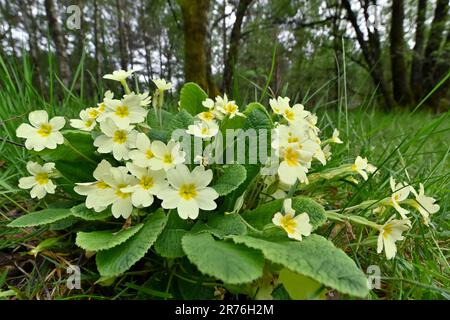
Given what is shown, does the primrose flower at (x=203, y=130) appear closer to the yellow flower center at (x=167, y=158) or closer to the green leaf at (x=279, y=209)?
the yellow flower center at (x=167, y=158)

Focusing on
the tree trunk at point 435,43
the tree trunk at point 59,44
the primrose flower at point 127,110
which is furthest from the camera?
the tree trunk at point 435,43

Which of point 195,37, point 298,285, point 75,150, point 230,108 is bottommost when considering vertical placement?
point 298,285

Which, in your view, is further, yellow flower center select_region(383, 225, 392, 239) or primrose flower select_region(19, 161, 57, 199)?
primrose flower select_region(19, 161, 57, 199)

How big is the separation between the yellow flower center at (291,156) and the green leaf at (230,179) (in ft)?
0.40

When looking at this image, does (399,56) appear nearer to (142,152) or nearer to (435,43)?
(435,43)

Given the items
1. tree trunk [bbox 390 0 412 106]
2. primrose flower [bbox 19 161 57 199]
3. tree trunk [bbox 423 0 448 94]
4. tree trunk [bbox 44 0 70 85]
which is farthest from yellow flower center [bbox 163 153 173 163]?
tree trunk [bbox 390 0 412 106]

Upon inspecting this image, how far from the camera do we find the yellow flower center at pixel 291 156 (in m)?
0.80

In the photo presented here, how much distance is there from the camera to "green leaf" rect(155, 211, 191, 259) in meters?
0.77

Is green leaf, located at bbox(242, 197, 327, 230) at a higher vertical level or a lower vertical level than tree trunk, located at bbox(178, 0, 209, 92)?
lower

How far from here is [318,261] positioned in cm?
67

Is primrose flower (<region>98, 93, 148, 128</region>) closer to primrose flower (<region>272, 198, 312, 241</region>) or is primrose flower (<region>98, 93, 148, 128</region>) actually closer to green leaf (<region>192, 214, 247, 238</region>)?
green leaf (<region>192, 214, 247, 238</region>)

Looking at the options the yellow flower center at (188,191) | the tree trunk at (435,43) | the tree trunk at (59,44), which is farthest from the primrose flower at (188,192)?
the tree trunk at (435,43)

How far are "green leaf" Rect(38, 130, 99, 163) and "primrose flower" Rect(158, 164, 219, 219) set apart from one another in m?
0.35

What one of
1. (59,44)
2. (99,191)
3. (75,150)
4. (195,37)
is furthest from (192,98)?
(59,44)
